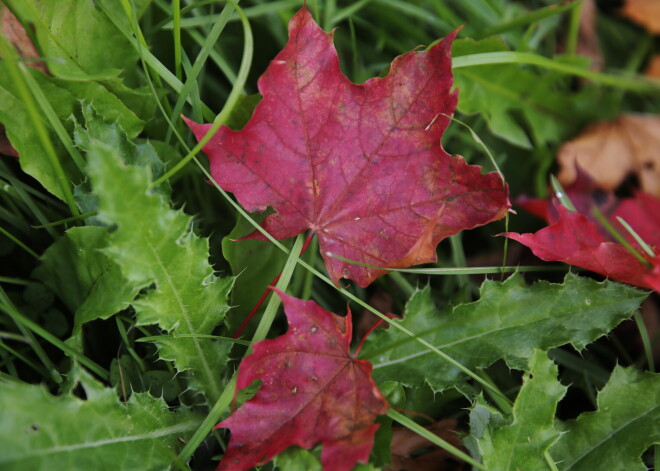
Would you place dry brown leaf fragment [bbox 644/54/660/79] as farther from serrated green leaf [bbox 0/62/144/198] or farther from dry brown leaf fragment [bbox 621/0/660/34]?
serrated green leaf [bbox 0/62/144/198]

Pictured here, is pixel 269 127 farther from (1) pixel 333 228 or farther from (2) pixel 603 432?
(2) pixel 603 432

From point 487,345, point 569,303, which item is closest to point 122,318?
point 487,345

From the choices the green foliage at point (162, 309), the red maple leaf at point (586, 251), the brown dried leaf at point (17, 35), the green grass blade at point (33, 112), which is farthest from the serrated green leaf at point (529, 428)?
the brown dried leaf at point (17, 35)

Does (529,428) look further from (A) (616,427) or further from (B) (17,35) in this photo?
(B) (17,35)

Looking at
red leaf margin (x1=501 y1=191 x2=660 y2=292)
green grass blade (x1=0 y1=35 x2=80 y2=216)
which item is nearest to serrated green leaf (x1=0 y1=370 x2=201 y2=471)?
green grass blade (x1=0 y1=35 x2=80 y2=216)

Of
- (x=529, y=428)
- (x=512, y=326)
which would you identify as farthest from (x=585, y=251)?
(x=529, y=428)

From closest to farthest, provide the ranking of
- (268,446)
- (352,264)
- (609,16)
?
1. (268,446)
2. (352,264)
3. (609,16)
